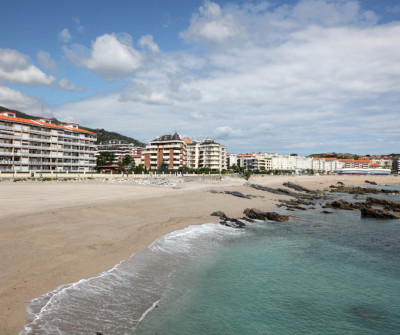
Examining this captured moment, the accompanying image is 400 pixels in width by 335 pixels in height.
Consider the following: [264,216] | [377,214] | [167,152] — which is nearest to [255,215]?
[264,216]

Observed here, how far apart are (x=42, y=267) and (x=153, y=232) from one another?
859 cm

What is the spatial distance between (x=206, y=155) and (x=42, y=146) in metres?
90.6

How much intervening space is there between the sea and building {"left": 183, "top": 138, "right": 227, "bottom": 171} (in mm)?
143098

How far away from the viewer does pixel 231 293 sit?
432 inches

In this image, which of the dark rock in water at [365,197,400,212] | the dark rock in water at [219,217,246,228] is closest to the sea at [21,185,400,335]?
the dark rock in water at [219,217,246,228]

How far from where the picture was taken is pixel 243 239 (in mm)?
20047

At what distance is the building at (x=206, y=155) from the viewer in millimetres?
161875

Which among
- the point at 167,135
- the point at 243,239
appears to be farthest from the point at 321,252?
the point at 167,135

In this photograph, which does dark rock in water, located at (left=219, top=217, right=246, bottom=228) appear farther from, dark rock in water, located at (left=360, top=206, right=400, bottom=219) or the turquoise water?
dark rock in water, located at (left=360, top=206, right=400, bottom=219)

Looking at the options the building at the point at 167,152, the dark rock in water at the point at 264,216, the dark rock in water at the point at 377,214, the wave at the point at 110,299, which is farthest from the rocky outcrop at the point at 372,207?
the building at the point at 167,152

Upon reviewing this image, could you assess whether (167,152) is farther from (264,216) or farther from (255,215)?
(264,216)

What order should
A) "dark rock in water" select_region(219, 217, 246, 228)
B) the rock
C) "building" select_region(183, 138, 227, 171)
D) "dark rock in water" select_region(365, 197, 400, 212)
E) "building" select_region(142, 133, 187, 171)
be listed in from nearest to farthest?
"dark rock in water" select_region(219, 217, 246, 228) < the rock < "dark rock in water" select_region(365, 197, 400, 212) < "building" select_region(142, 133, 187, 171) < "building" select_region(183, 138, 227, 171)

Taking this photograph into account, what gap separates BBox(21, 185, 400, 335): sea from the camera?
838 centimetres

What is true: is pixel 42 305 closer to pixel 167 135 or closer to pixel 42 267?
pixel 42 267
